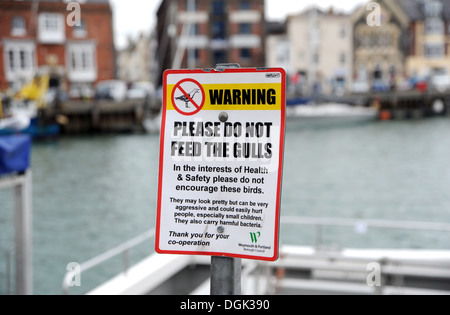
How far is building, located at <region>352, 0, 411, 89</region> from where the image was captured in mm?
70000

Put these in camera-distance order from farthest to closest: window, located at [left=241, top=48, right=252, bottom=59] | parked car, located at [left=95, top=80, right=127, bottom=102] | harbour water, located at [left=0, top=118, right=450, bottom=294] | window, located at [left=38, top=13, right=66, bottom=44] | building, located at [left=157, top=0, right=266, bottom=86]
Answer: window, located at [left=241, top=48, right=252, bottom=59]
building, located at [left=157, top=0, right=266, bottom=86]
window, located at [left=38, top=13, right=66, bottom=44]
parked car, located at [left=95, top=80, right=127, bottom=102]
harbour water, located at [left=0, top=118, right=450, bottom=294]

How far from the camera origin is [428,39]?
7231cm

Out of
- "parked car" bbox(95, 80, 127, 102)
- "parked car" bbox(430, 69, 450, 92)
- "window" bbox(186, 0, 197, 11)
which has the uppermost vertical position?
"window" bbox(186, 0, 197, 11)

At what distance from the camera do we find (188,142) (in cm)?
230

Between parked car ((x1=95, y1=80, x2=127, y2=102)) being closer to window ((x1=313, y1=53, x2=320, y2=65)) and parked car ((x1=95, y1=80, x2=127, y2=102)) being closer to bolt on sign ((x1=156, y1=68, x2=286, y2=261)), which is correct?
window ((x1=313, y1=53, x2=320, y2=65))

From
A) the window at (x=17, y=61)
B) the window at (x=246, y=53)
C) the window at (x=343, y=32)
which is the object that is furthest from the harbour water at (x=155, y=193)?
the window at (x=343, y=32)

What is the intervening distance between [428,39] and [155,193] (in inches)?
2275

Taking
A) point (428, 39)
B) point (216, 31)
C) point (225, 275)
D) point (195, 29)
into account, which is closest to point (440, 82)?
point (428, 39)

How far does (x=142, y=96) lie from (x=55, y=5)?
1317 cm

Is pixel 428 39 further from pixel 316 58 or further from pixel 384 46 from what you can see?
pixel 316 58

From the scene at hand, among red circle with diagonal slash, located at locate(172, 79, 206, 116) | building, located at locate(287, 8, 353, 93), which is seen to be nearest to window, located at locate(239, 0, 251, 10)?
building, located at locate(287, 8, 353, 93)

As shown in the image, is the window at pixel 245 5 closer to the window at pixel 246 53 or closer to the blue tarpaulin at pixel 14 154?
the window at pixel 246 53

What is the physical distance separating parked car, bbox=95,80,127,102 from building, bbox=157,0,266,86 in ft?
29.4

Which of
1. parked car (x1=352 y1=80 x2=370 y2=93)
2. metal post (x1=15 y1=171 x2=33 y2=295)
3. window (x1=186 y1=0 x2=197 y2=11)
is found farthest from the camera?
parked car (x1=352 y1=80 x2=370 y2=93)
